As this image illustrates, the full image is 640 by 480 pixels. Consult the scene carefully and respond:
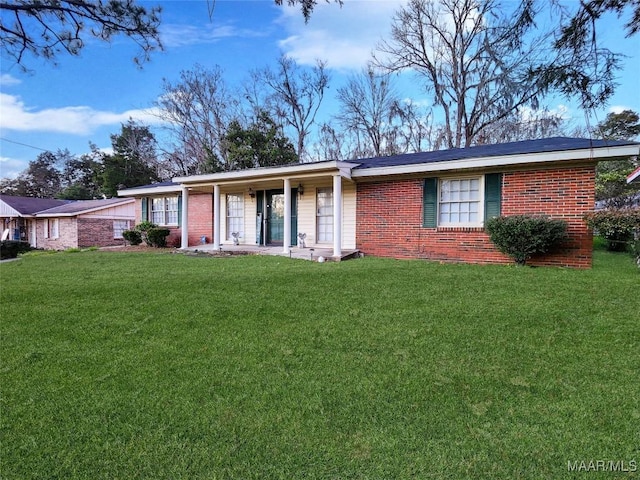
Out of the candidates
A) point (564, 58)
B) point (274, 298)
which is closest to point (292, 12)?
point (564, 58)

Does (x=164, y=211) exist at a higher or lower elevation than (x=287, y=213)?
higher

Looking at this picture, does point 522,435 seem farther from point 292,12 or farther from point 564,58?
point 292,12

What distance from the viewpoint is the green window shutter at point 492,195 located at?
30.0 ft

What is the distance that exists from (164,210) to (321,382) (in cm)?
1490

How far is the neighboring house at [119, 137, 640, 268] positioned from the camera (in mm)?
8305

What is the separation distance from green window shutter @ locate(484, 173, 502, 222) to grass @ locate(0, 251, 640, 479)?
3492 mm

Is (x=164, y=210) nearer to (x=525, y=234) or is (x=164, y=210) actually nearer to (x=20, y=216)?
(x=525, y=234)

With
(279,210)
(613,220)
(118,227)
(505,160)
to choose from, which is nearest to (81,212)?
(118,227)

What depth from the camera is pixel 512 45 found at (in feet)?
13.5

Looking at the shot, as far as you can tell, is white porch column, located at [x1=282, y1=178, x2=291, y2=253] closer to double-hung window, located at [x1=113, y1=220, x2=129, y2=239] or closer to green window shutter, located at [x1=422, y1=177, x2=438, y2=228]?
green window shutter, located at [x1=422, y1=177, x2=438, y2=228]

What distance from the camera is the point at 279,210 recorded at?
43.7 feet

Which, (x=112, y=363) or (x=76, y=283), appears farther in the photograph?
(x=76, y=283)

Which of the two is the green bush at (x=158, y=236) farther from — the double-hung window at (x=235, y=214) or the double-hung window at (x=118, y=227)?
the double-hung window at (x=118, y=227)

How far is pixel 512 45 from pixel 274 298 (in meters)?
4.28
